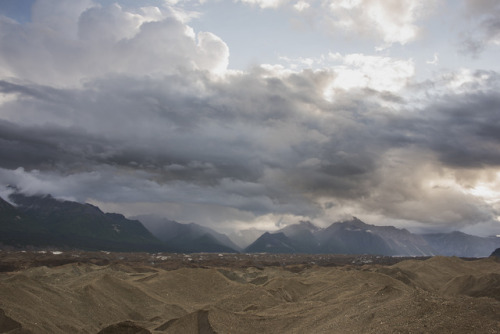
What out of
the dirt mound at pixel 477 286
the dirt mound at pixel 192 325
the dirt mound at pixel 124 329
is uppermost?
the dirt mound at pixel 477 286

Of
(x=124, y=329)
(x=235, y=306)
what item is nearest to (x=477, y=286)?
(x=235, y=306)

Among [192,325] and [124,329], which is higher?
[124,329]

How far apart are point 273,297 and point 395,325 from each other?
39.2m

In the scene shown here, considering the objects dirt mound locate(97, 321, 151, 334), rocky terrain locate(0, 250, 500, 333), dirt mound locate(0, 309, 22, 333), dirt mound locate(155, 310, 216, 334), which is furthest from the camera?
dirt mound locate(155, 310, 216, 334)

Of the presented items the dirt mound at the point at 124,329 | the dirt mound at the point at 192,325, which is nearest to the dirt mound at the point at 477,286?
the dirt mound at the point at 192,325

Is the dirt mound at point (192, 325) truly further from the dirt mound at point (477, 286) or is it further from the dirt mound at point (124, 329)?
the dirt mound at point (477, 286)

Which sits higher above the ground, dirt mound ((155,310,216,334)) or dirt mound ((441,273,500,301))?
dirt mound ((441,273,500,301))

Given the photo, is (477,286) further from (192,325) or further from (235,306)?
(192,325)

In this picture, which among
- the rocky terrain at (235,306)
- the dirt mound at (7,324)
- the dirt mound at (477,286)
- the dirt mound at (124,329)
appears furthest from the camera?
the dirt mound at (477,286)

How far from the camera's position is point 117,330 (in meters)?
38.8

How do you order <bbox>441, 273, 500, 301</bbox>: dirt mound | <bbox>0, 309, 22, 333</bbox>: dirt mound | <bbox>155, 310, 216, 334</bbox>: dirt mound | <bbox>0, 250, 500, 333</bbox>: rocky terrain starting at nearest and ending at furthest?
<bbox>0, 250, 500, 333</bbox>: rocky terrain → <bbox>0, 309, 22, 333</bbox>: dirt mound → <bbox>155, 310, 216, 334</bbox>: dirt mound → <bbox>441, 273, 500, 301</bbox>: dirt mound

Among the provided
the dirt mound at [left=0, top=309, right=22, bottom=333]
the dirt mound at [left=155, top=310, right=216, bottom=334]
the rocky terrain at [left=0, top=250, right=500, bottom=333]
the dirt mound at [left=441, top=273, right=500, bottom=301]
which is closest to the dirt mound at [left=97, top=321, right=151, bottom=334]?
the rocky terrain at [left=0, top=250, right=500, bottom=333]

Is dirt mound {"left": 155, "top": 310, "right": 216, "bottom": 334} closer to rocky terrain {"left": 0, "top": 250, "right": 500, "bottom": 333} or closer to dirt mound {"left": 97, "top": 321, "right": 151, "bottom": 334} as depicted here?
rocky terrain {"left": 0, "top": 250, "right": 500, "bottom": 333}

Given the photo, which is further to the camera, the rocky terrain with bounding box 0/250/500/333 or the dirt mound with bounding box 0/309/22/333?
the dirt mound with bounding box 0/309/22/333
